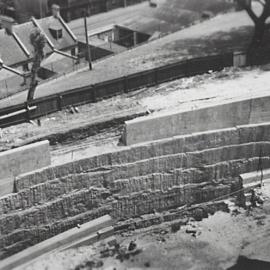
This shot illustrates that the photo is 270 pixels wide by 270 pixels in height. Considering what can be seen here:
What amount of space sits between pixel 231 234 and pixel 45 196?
10008mm

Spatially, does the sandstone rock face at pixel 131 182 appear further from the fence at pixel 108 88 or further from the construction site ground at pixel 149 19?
the construction site ground at pixel 149 19

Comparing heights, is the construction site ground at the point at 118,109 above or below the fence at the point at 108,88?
below

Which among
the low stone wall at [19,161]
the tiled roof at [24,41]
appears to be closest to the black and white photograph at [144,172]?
the low stone wall at [19,161]

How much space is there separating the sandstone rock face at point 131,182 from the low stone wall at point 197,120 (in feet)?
1.34

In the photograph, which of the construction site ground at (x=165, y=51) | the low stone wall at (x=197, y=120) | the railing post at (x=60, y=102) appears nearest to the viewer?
the low stone wall at (x=197, y=120)

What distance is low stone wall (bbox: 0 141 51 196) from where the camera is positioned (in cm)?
2602

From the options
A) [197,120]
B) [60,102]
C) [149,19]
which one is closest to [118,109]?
[60,102]

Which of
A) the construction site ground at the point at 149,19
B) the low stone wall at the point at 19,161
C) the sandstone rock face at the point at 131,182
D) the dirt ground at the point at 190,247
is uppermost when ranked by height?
the construction site ground at the point at 149,19

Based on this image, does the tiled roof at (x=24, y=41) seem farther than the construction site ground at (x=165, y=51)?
Yes

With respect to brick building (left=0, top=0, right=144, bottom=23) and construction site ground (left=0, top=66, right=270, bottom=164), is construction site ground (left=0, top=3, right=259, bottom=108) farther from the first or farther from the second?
brick building (left=0, top=0, right=144, bottom=23)

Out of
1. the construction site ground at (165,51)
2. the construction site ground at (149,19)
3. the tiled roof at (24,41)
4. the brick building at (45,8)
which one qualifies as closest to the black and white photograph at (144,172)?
the construction site ground at (165,51)

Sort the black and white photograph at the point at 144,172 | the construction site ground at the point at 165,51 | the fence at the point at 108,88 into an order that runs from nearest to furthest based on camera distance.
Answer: the black and white photograph at the point at 144,172, the fence at the point at 108,88, the construction site ground at the point at 165,51

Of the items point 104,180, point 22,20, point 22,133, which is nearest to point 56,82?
point 22,133

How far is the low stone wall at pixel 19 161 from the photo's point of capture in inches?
1024
